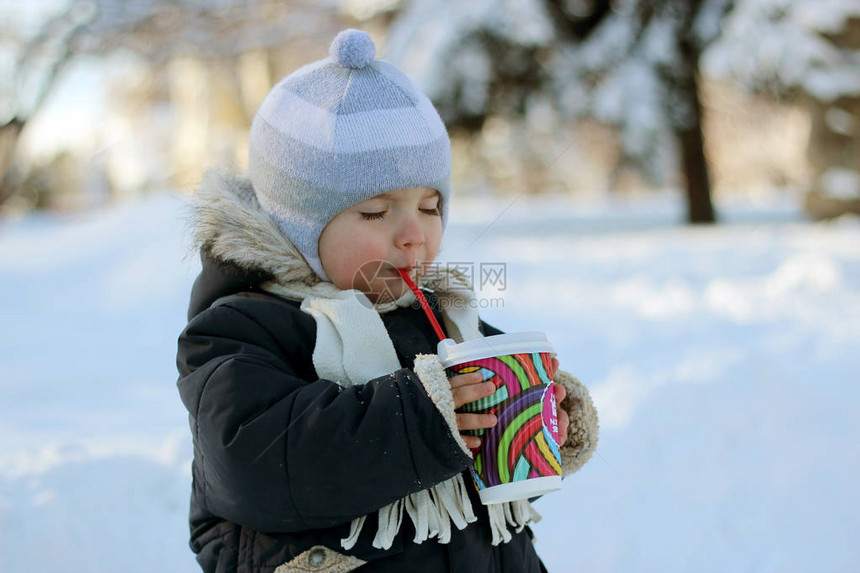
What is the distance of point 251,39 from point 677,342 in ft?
38.8

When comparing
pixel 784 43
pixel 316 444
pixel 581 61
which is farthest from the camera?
pixel 581 61

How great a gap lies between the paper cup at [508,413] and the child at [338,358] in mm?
27

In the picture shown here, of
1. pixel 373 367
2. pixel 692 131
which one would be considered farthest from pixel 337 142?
pixel 692 131

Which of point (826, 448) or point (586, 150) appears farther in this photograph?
point (586, 150)

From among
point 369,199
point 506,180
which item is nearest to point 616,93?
point 369,199

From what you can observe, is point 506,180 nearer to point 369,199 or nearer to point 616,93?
point 616,93

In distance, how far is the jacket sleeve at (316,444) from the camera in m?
1.16

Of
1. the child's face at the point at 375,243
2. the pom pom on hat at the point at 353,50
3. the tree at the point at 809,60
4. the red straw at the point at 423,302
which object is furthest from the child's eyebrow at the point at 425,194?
the tree at the point at 809,60

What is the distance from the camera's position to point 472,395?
3.91 feet

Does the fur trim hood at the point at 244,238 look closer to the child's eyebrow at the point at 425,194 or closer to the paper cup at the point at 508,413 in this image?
the child's eyebrow at the point at 425,194

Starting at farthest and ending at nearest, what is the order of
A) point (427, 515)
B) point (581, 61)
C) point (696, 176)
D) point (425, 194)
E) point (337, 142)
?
1. point (696, 176)
2. point (581, 61)
3. point (425, 194)
4. point (337, 142)
5. point (427, 515)

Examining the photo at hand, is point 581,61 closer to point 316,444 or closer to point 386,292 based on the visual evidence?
point 386,292

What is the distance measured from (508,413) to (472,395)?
71 mm

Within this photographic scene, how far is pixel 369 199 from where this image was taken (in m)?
1.40
